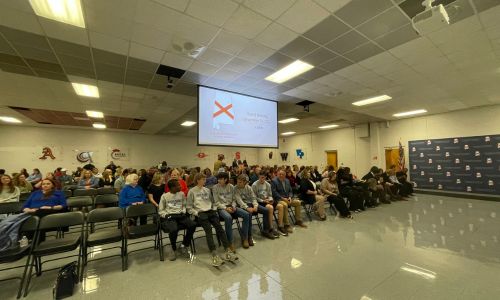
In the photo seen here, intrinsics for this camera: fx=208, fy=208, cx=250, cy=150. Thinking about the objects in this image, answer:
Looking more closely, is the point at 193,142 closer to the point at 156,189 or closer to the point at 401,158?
the point at 156,189

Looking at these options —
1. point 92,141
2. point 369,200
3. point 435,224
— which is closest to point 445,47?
point 435,224

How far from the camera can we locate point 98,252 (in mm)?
3346

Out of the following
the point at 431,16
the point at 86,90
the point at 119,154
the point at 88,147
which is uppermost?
the point at 86,90

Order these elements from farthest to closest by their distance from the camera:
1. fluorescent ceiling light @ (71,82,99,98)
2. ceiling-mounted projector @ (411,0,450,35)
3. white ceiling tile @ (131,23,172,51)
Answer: fluorescent ceiling light @ (71,82,99,98) → white ceiling tile @ (131,23,172,51) → ceiling-mounted projector @ (411,0,450,35)

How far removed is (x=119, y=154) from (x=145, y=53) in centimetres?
978

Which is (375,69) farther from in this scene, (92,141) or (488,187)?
(92,141)

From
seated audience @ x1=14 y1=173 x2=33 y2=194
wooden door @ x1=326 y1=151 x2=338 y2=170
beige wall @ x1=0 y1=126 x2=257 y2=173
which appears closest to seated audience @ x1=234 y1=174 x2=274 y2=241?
seated audience @ x1=14 y1=173 x2=33 y2=194

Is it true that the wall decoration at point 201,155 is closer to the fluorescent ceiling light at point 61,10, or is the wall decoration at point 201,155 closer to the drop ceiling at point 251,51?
the drop ceiling at point 251,51

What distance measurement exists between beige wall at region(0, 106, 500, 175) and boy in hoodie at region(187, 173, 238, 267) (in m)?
9.36

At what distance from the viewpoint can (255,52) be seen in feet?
12.1

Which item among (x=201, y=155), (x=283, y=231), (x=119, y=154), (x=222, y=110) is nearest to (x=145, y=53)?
(x=222, y=110)

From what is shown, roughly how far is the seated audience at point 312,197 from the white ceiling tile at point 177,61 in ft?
12.4

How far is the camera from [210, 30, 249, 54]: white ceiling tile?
3185mm

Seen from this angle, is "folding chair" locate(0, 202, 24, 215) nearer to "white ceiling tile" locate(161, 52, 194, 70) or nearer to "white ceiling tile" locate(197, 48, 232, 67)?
"white ceiling tile" locate(161, 52, 194, 70)
